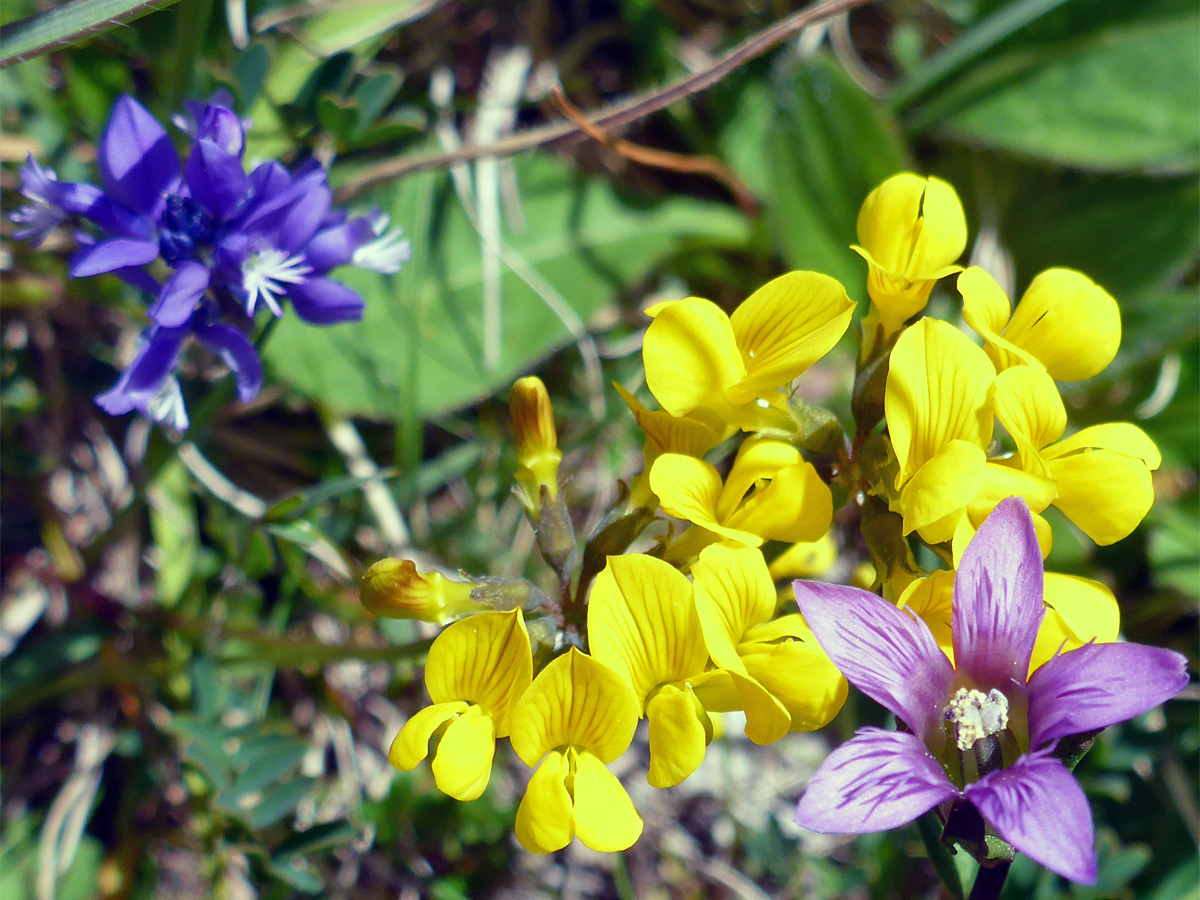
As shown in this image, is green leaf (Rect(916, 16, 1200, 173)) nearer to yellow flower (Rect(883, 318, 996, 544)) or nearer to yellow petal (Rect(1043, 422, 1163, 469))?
yellow petal (Rect(1043, 422, 1163, 469))

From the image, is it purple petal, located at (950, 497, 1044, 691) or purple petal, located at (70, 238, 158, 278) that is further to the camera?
purple petal, located at (70, 238, 158, 278)

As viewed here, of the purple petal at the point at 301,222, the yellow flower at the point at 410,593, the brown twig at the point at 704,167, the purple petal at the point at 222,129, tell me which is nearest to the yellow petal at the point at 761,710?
the yellow flower at the point at 410,593

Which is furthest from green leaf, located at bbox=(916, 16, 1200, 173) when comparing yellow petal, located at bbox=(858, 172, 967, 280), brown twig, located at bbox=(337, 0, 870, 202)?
yellow petal, located at bbox=(858, 172, 967, 280)

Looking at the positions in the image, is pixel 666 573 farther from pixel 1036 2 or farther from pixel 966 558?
pixel 1036 2

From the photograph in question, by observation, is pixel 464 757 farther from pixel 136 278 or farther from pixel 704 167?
pixel 704 167

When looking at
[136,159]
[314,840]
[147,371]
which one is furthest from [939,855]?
[136,159]

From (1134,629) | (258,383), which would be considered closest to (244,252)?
(258,383)
